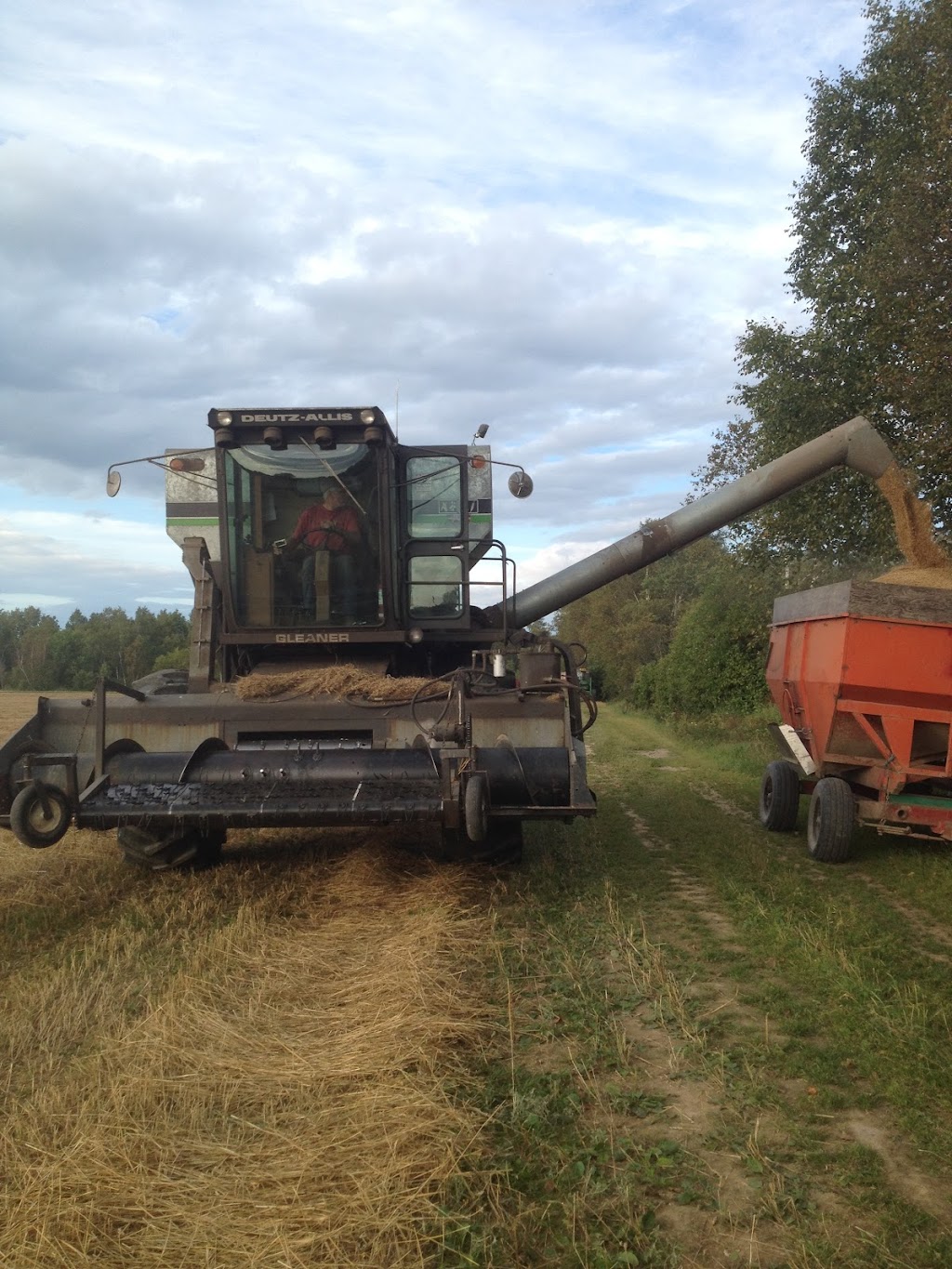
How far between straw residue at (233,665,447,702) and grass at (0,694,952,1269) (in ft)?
4.06

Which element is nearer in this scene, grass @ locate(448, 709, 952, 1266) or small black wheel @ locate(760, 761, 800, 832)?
grass @ locate(448, 709, 952, 1266)

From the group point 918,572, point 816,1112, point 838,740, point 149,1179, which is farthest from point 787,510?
point 149,1179

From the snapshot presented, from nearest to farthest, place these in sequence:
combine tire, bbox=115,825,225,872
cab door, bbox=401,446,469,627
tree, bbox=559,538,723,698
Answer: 1. combine tire, bbox=115,825,225,872
2. cab door, bbox=401,446,469,627
3. tree, bbox=559,538,723,698

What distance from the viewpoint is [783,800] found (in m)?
10.0

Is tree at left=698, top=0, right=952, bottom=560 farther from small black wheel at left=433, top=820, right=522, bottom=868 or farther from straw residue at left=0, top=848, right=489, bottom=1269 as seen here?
straw residue at left=0, top=848, right=489, bottom=1269

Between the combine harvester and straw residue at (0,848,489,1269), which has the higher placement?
the combine harvester

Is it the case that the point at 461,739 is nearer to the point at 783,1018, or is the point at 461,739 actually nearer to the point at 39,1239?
the point at 783,1018

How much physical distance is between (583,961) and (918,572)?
5.76 m

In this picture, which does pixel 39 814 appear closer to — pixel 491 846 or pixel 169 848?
pixel 169 848

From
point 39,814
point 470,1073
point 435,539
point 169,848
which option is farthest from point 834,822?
point 39,814

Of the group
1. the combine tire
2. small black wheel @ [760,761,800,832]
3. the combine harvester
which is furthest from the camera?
small black wheel @ [760,761,800,832]

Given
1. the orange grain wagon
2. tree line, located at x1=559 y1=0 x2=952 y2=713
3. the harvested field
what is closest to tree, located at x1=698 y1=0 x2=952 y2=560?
tree line, located at x1=559 y1=0 x2=952 y2=713

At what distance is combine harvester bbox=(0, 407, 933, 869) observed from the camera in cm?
601

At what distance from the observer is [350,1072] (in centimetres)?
371
